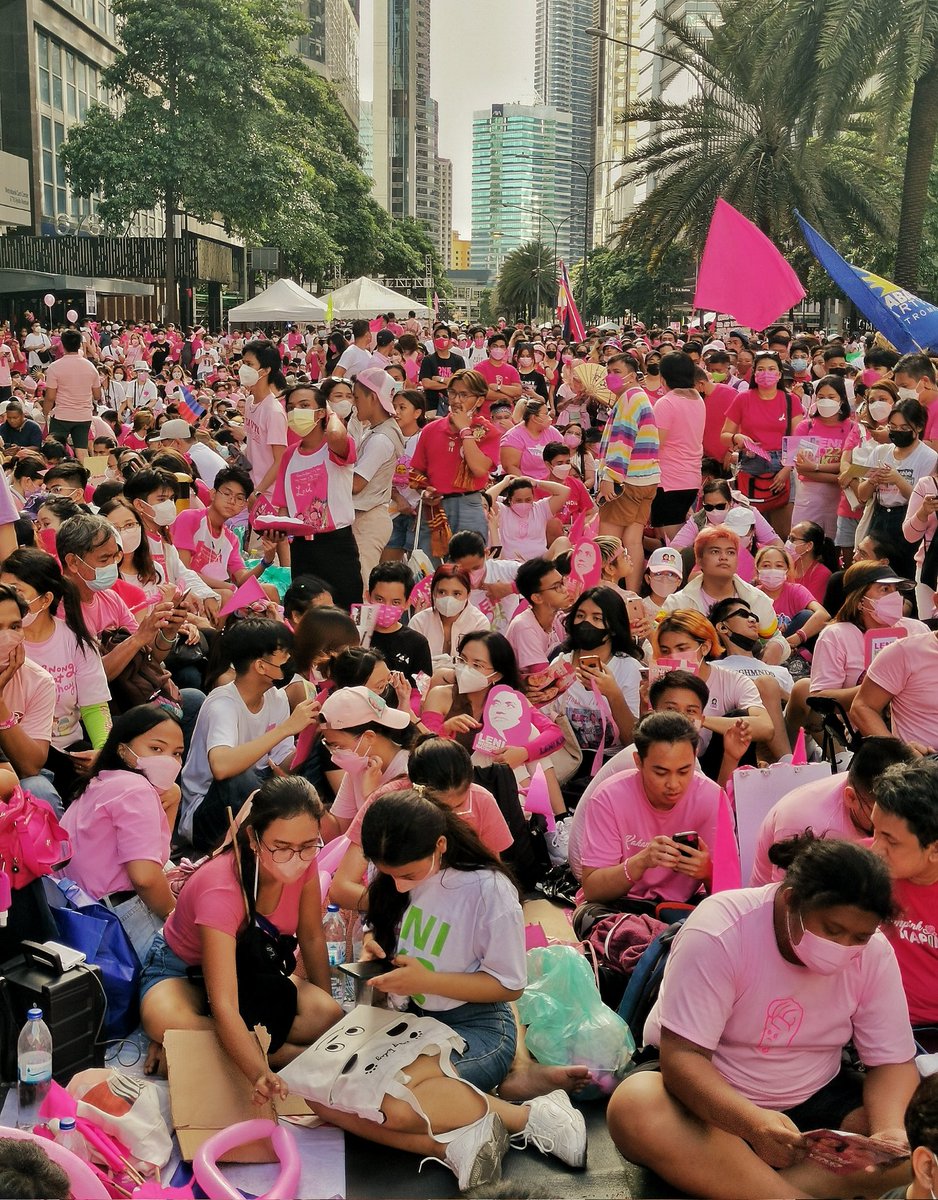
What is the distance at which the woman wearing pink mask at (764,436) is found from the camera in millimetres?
10469

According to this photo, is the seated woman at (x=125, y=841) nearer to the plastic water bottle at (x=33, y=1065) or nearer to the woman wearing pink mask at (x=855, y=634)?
the plastic water bottle at (x=33, y=1065)

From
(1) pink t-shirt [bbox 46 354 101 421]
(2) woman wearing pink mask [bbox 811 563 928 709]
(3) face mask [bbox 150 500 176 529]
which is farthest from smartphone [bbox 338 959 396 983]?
(1) pink t-shirt [bbox 46 354 101 421]

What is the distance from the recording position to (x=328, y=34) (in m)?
109

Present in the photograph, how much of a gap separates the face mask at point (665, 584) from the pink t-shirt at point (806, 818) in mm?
3006

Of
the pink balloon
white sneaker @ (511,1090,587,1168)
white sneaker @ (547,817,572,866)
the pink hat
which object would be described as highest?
the pink hat

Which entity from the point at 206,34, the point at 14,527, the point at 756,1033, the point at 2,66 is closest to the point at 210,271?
the point at 2,66

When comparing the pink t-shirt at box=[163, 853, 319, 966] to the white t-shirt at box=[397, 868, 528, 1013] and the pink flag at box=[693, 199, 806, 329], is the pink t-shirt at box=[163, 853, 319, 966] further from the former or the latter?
the pink flag at box=[693, 199, 806, 329]

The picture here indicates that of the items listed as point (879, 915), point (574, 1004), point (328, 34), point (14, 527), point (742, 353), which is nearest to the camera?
point (879, 915)

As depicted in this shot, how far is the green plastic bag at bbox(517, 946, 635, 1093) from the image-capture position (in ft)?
14.1

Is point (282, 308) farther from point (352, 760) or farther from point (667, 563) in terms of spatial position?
point (352, 760)

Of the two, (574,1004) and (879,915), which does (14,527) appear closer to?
(574,1004)

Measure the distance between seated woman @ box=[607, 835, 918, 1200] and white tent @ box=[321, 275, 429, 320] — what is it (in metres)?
26.7

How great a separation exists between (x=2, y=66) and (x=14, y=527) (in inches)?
1792

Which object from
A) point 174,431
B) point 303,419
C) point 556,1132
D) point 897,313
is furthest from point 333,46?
point 556,1132
